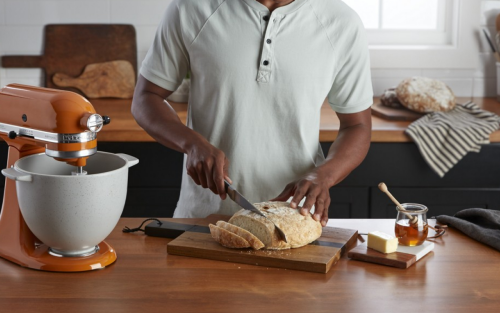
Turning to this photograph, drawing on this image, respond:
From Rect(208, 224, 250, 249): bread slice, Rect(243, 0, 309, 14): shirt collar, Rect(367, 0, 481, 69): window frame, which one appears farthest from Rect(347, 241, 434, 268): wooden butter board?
Rect(367, 0, 481, 69): window frame

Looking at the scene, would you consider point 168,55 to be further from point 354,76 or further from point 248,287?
point 248,287

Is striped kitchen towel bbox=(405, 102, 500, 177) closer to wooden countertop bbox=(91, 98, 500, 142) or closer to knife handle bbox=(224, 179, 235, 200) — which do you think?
wooden countertop bbox=(91, 98, 500, 142)

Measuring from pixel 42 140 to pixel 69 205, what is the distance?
13 cm

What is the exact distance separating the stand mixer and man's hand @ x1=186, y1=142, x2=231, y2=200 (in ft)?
0.84

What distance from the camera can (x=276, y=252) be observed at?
1.35m

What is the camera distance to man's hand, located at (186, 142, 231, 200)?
1437mm

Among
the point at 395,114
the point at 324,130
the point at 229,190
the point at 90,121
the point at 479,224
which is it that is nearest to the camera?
the point at 90,121

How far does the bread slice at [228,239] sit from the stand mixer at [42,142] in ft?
0.69

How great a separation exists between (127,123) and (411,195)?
1102mm

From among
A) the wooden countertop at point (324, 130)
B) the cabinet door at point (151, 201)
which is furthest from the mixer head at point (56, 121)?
the cabinet door at point (151, 201)

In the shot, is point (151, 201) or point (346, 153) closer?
point (346, 153)

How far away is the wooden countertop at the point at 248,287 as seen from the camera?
114cm

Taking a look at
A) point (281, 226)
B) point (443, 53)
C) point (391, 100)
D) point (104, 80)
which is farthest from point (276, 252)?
point (443, 53)

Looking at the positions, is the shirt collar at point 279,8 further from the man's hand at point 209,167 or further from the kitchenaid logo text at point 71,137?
the kitchenaid logo text at point 71,137
